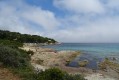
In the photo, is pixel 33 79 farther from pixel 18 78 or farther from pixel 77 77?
pixel 77 77

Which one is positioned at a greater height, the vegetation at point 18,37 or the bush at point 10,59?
the vegetation at point 18,37

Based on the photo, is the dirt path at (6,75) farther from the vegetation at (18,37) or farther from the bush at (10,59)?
the vegetation at (18,37)

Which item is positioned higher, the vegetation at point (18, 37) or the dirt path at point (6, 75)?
the vegetation at point (18, 37)

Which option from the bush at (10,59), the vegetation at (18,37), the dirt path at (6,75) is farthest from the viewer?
the vegetation at (18,37)

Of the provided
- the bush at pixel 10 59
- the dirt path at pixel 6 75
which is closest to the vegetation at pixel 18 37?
the bush at pixel 10 59

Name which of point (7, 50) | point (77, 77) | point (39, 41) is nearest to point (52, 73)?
point (77, 77)

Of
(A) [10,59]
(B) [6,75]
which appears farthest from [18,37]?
(B) [6,75]

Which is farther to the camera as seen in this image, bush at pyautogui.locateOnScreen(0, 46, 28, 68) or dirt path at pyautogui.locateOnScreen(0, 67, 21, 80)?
bush at pyautogui.locateOnScreen(0, 46, 28, 68)

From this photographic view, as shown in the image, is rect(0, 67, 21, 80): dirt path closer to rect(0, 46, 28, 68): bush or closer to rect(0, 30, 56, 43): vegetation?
rect(0, 46, 28, 68): bush

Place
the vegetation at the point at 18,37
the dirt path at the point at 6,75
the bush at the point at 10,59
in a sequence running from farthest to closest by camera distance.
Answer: the vegetation at the point at 18,37 < the bush at the point at 10,59 < the dirt path at the point at 6,75

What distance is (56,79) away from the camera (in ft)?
53.3

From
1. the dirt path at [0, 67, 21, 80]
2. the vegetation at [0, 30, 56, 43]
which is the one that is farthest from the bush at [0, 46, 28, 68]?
the vegetation at [0, 30, 56, 43]

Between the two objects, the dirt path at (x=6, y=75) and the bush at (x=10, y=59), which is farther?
the bush at (x=10, y=59)

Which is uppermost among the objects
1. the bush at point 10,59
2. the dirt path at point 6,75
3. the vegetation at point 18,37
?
the vegetation at point 18,37
